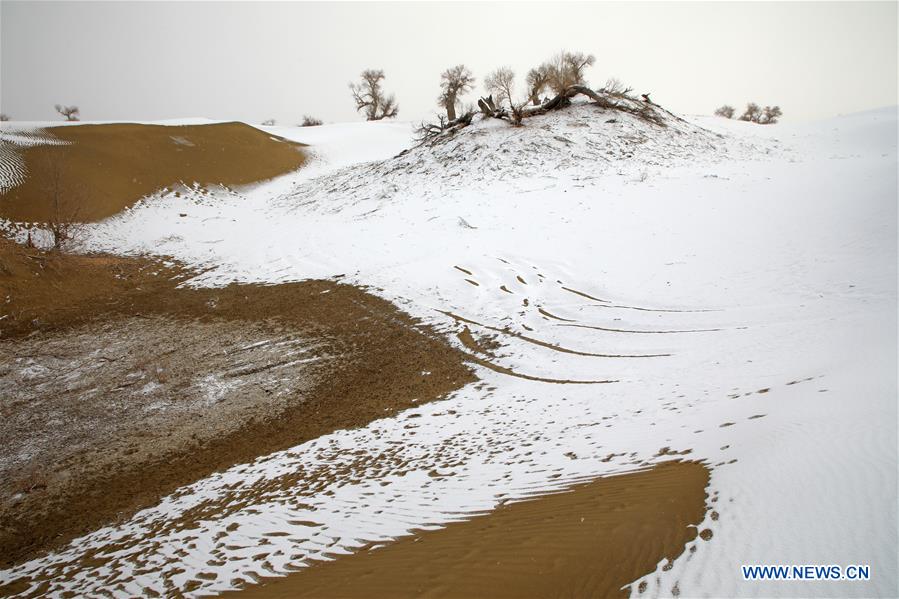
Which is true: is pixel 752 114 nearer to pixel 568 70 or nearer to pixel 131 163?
pixel 568 70

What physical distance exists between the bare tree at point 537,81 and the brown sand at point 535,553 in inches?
923

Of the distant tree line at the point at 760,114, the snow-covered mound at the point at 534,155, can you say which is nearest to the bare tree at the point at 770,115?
the distant tree line at the point at 760,114

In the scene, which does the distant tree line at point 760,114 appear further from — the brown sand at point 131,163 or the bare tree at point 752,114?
the brown sand at point 131,163

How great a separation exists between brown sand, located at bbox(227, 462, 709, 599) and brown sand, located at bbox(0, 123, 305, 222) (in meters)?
17.5

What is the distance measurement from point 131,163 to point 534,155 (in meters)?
19.6

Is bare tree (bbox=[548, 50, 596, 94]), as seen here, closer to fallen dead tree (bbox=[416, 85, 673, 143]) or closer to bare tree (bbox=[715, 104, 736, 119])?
fallen dead tree (bbox=[416, 85, 673, 143])

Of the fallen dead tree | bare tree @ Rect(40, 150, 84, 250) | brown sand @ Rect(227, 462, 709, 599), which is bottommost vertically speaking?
brown sand @ Rect(227, 462, 709, 599)

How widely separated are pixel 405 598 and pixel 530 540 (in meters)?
1.01

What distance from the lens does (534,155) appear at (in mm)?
19094

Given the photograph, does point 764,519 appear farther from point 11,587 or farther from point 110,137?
point 110,137

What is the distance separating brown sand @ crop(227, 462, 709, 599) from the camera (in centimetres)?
297

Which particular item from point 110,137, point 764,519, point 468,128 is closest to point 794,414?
point 764,519

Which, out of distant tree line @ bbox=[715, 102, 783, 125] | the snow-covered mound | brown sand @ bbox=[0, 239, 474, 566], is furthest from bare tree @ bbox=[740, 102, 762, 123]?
brown sand @ bbox=[0, 239, 474, 566]

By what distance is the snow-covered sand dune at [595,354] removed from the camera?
11.5 ft
